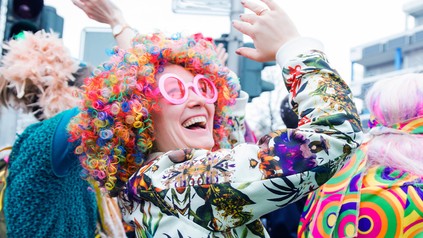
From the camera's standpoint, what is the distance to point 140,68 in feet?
5.62

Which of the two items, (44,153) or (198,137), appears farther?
(44,153)

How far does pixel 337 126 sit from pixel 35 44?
1.78 metres

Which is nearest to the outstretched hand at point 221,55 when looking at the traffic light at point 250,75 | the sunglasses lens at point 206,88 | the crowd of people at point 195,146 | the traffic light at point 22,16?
Result: the crowd of people at point 195,146

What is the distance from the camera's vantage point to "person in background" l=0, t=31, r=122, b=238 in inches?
78.7

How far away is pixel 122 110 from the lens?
1.66 metres

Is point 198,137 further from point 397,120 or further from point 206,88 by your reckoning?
point 397,120

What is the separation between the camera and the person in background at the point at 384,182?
1866 mm

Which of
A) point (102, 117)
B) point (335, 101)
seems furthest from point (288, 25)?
point (102, 117)

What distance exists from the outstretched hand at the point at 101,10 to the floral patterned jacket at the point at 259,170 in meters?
0.83

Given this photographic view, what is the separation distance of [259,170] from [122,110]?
0.53 metres

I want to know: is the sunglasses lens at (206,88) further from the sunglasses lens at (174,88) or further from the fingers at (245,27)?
the fingers at (245,27)

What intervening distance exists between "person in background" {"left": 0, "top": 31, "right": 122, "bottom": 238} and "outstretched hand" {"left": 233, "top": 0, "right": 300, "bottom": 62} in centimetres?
66

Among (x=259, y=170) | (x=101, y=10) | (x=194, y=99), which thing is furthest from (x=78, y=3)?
(x=259, y=170)

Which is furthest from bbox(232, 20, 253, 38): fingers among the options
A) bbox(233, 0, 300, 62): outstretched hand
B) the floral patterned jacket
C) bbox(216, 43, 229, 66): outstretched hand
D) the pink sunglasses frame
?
bbox(216, 43, 229, 66): outstretched hand
